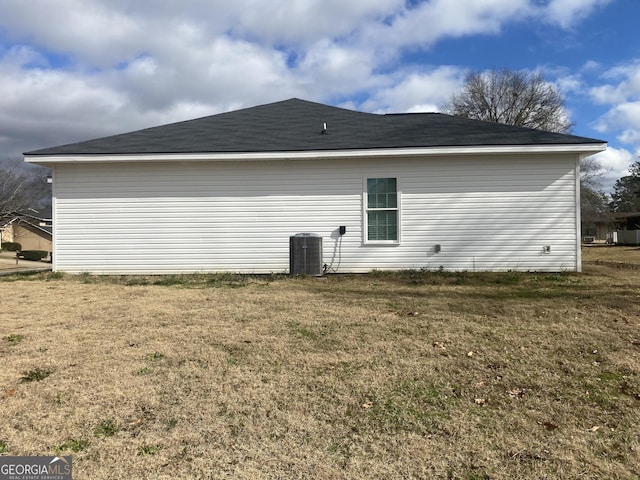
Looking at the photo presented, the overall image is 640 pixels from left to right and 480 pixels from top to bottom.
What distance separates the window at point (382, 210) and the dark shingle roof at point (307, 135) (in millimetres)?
887

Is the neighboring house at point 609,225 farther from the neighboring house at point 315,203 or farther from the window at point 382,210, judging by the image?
the window at point 382,210

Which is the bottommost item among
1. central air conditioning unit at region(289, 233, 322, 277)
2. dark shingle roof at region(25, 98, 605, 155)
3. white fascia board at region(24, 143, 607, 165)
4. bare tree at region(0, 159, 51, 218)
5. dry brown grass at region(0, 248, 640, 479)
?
dry brown grass at region(0, 248, 640, 479)

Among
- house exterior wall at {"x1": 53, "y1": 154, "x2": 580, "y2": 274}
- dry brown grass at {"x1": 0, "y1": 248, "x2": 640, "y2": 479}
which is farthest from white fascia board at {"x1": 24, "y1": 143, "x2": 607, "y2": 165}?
dry brown grass at {"x1": 0, "y1": 248, "x2": 640, "y2": 479}

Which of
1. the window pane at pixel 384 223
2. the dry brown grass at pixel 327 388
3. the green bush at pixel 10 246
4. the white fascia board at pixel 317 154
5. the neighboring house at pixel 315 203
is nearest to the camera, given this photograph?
the dry brown grass at pixel 327 388

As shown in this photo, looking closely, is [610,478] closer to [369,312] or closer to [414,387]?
[414,387]

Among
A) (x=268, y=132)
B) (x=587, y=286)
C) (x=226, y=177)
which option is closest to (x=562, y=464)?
(x=587, y=286)

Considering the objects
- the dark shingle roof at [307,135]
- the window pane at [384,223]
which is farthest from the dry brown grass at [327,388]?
the dark shingle roof at [307,135]

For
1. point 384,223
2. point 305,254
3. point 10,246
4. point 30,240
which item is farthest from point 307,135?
point 30,240

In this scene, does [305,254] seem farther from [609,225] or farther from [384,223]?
[609,225]

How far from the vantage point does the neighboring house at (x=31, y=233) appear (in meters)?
52.3

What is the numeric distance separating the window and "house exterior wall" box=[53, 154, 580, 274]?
0.16 meters

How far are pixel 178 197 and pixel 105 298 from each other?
3577 millimetres

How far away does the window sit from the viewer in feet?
33.4

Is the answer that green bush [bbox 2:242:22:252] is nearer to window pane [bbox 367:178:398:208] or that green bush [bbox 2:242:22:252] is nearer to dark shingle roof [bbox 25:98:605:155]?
dark shingle roof [bbox 25:98:605:155]
